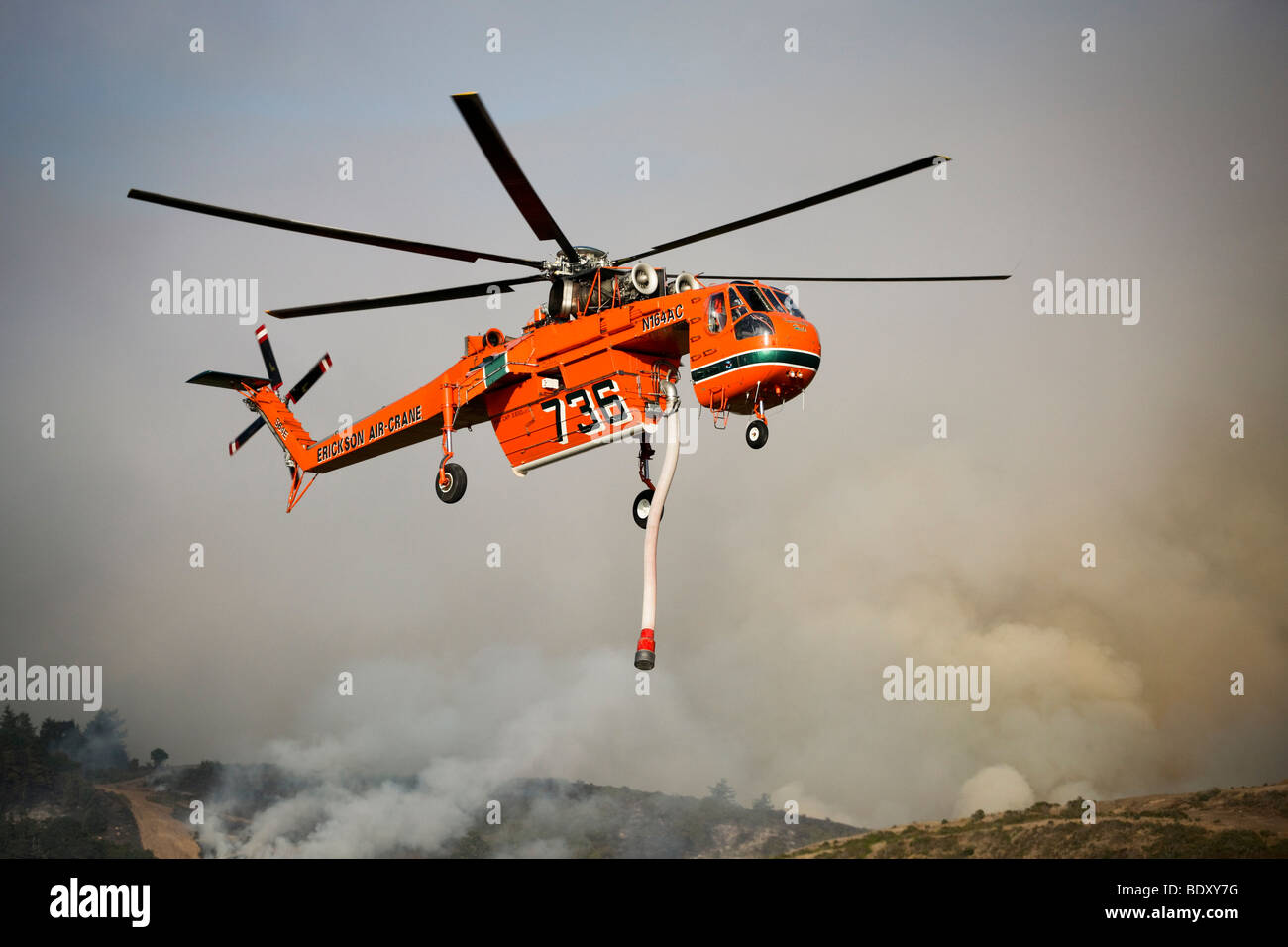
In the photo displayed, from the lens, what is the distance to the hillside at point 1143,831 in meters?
56.8

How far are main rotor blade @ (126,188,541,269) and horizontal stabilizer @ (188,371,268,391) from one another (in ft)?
40.9

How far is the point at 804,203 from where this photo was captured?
2486 centimetres

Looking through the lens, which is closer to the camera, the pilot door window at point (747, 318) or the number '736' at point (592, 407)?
the pilot door window at point (747, 318)

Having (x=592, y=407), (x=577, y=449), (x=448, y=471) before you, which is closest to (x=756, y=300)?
(x=592, y=407)

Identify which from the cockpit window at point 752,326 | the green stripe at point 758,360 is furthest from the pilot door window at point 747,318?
the green stripe at point 758,360

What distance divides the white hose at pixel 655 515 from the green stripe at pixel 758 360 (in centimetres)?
125

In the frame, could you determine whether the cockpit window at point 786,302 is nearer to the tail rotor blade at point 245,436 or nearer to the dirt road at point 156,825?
the tail rotor blade at point 245,436

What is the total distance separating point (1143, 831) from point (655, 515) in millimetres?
43494

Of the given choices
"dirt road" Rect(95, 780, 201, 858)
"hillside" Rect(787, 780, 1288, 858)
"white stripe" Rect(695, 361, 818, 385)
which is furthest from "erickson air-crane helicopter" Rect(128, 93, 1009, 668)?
"dirt road" Rect(95, 780, 201, 858)

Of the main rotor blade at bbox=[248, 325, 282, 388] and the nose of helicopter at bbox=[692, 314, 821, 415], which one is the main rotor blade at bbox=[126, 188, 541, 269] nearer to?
the nose of helicopter at bbox=[692, 314, 821, 415]
